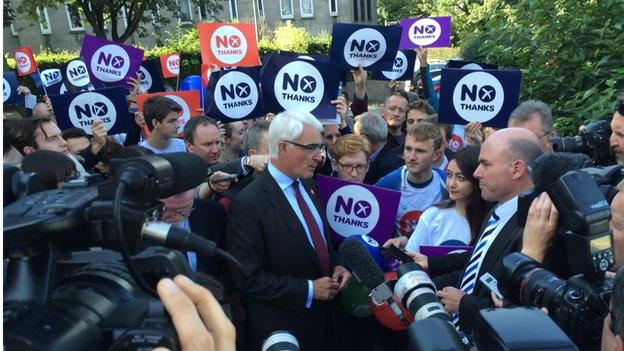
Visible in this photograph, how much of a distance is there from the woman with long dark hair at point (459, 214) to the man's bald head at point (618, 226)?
1.07m

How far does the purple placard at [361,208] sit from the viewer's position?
3428 millimetres

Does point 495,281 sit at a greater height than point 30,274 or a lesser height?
lesser

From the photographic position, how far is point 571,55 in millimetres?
5996

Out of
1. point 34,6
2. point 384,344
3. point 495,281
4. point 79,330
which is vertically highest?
point 34,6

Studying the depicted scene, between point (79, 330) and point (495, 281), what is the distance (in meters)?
1.68

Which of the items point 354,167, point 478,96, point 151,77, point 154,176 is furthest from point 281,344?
point 151,77

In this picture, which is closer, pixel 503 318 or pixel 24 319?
pixel 24 319

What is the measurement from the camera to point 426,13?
39.3 metres

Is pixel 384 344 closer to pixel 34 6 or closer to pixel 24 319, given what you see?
pixel 24 319

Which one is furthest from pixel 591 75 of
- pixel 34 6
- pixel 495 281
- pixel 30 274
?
pixel 34 6

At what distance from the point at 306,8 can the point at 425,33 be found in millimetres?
30601

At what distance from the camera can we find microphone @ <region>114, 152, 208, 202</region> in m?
1.11

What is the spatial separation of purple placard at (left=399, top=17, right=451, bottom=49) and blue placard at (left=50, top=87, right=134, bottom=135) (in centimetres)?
484

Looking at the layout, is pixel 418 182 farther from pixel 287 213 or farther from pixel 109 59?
pixel 109 59
